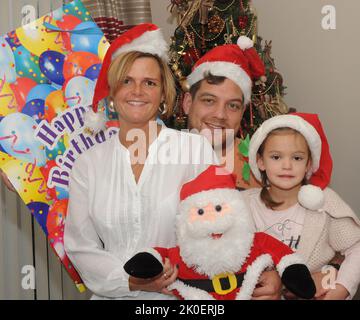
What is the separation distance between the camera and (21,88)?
6.25ft

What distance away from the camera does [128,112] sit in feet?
5.48

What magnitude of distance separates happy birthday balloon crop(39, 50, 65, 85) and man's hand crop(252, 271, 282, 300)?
1.10m

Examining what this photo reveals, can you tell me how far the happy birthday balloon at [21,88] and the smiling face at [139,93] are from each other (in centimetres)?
42

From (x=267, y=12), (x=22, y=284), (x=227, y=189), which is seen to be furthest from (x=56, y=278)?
(x=267, y=12)

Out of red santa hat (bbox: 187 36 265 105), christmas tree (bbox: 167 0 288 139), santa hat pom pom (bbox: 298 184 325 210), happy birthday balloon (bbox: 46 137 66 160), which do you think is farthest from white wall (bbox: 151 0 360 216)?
happy birthday balloon (bbox: 46 137 66 160)

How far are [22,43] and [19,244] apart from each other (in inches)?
46.4

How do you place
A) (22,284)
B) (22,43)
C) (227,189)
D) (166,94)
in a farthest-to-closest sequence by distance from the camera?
(22,284)
(22,43)
(166,94)
(227,189)

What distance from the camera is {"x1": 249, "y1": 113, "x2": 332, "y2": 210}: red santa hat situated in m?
1.67

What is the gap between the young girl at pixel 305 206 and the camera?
1.66 meters

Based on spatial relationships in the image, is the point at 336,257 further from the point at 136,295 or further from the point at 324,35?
the point at 324,35

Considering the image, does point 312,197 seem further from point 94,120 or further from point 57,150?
point 57,150

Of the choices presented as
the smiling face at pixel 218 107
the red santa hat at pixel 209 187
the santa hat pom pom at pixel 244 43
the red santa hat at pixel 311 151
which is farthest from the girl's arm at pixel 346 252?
the santa hat pom pom at pixel 244 43

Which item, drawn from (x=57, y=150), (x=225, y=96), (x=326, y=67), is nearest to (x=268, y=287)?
(x=225, y=96)

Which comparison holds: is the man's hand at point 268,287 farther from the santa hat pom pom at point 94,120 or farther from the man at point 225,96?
the santa hat pom pom at point 94,120
